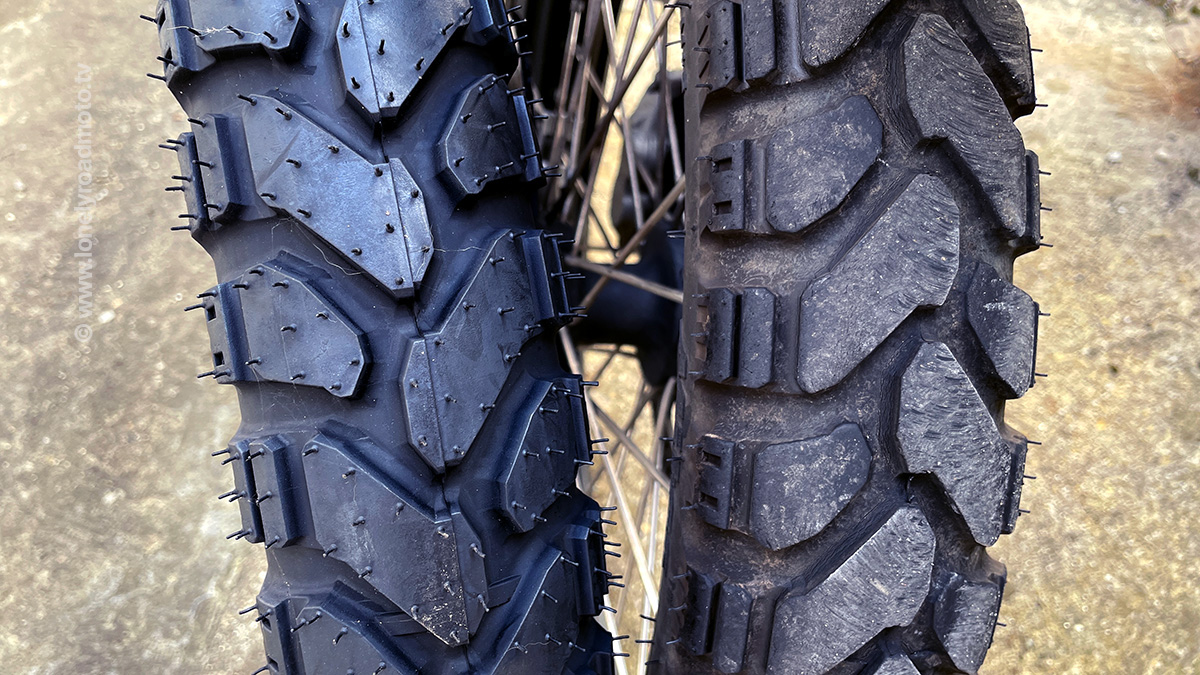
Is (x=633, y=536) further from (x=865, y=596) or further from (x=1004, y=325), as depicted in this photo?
(x=1004, y=325)

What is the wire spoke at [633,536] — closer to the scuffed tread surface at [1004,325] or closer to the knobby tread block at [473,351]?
the knobby tread block at [473,351]

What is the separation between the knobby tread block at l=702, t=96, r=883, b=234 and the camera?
590mm

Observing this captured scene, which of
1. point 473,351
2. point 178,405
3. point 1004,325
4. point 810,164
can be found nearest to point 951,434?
point 1004,325

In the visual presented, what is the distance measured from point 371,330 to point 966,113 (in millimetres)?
491

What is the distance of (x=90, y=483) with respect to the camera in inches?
67.7

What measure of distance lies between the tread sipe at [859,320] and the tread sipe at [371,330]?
18cm

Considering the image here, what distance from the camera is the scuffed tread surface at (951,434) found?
597mm

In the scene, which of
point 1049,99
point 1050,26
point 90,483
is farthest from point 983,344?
point 1050,26

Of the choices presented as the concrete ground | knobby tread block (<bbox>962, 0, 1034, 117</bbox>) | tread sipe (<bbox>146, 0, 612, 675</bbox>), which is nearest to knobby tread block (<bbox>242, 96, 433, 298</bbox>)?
tread sipe (<bbox>146, 0, 612, 675</bbox>)

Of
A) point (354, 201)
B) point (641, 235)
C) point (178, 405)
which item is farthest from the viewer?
point (178, 405)

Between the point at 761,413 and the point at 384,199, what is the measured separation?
343 mm

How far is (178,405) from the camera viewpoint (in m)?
1.81

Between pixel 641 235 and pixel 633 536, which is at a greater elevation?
pixel 641 235

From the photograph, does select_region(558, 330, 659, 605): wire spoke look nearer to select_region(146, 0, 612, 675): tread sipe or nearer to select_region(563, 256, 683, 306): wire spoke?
select_region(563, 256, 683, 306): wire spoke
